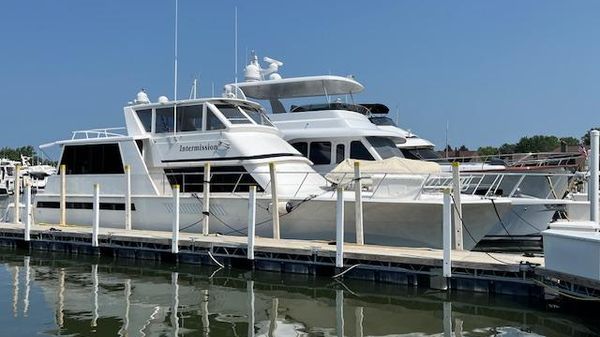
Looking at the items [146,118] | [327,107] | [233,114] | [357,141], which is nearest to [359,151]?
[357,141]

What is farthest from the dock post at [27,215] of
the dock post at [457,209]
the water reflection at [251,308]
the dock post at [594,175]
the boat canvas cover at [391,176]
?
the dock post at [594,175]

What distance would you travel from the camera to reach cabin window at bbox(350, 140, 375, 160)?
Answer: 1625 centimetres

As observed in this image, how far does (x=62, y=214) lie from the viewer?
16.4 metres

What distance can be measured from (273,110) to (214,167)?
5.51 metres

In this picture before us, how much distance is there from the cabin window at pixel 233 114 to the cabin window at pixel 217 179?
4.29 feet

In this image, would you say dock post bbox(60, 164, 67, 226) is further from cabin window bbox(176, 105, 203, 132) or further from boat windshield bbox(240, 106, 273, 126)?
boat windshield bbox(240, 106, 273, 126)

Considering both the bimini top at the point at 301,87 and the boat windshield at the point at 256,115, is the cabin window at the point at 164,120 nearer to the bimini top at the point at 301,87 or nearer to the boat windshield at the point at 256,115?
the boat windshield at the point at 256,115

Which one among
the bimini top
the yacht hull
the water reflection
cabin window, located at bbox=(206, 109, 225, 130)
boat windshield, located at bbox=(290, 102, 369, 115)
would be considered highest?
the bimini top

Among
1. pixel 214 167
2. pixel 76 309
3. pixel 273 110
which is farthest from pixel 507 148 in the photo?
pixel 76 309

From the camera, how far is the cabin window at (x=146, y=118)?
15.7 meters

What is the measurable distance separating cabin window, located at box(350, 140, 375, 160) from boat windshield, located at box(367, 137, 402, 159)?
0.88ft

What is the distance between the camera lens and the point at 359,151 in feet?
53.6

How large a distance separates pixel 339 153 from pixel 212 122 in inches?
151

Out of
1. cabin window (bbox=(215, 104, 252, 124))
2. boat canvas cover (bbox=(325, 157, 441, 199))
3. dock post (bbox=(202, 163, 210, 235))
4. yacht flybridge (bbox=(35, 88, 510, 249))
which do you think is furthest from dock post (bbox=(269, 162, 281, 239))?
cabin window (bbox=(215, 104, 252, 124))
